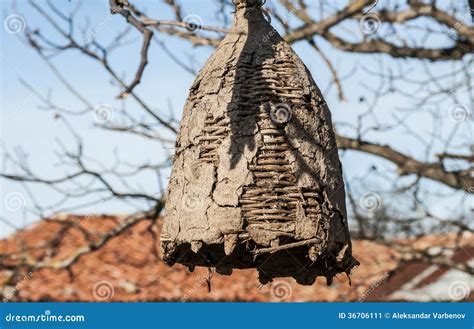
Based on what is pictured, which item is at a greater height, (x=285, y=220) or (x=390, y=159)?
(x=390, y=159)

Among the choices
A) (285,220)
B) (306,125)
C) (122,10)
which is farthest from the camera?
(306,125)

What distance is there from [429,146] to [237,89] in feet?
11.4

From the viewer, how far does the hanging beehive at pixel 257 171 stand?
2703 millimetres

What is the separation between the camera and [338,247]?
2859 mm

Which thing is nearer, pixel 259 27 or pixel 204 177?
pixel 204 177

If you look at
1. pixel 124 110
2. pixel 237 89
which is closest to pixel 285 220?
pixel 237 89

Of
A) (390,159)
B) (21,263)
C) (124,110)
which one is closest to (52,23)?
(124,110)

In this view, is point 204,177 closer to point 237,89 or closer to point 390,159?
point 237,89

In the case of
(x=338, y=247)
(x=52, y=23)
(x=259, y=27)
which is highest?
(x=52, y=23)

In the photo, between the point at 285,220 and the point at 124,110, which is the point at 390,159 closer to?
the point at 124,110

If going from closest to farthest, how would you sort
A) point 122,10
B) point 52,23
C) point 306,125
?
point 122,10 → point 306,125 → point 52,23

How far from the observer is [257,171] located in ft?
8.95

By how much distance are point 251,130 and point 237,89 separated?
7.3 inches

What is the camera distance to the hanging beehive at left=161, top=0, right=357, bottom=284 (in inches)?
106
